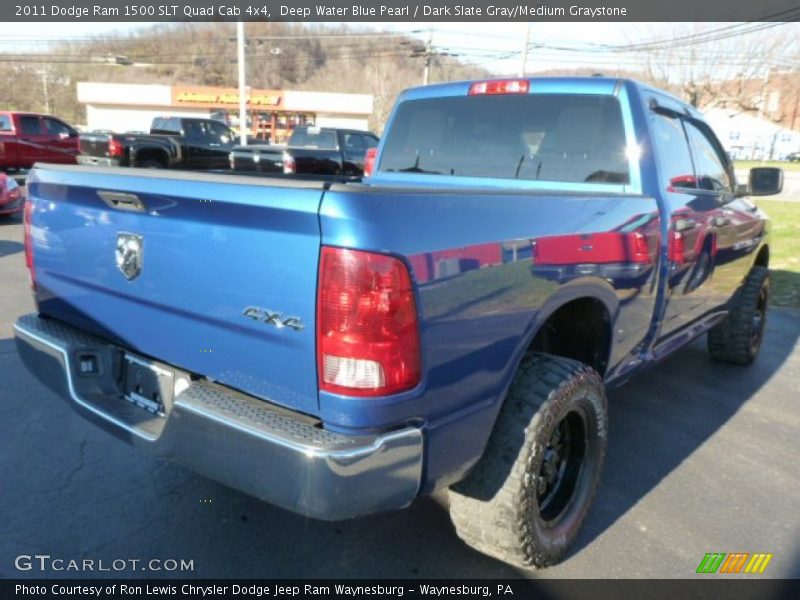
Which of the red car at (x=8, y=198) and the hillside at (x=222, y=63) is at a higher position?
the hillside at (x=222, y=63)

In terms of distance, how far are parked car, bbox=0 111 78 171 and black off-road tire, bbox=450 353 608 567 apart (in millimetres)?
18037

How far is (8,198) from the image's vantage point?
33.4 ft

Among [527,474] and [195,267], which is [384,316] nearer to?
[195,267]

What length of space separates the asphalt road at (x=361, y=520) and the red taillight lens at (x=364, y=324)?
110 centimetres

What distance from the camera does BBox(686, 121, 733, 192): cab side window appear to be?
12.2 feet

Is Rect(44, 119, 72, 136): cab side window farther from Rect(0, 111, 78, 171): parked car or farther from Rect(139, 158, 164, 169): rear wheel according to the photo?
Rect(139, 158, 164, 169): rear wheel

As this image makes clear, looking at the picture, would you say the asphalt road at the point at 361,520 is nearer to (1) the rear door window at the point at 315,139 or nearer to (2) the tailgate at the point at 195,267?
(2) the tailgate at the point at 195,267

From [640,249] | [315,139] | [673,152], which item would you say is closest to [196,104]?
[315,139]

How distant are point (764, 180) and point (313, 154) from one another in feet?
35.5

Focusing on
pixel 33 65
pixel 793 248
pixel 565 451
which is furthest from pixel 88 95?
pixel 565 451

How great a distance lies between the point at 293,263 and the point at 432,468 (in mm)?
759

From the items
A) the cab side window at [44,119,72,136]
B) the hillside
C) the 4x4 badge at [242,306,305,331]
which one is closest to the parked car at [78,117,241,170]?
the cab side window at [44,119,72,136]

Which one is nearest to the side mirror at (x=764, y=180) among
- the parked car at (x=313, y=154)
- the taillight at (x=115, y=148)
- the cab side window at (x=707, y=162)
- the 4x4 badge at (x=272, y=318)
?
the cab side window at (x=707, y=162)

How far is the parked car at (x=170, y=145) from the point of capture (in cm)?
1432
